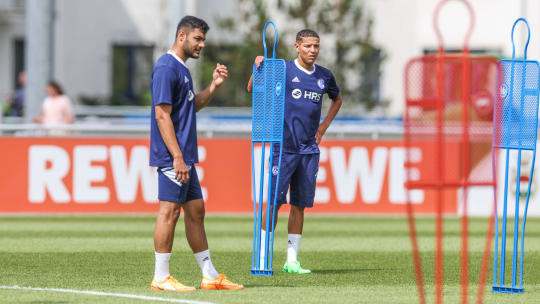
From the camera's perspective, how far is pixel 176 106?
8.72 metres

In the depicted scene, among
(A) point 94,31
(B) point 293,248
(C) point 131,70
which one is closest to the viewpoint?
(B) point 293,248

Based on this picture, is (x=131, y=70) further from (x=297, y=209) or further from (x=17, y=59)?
(x=297, y=209)

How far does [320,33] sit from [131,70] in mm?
8751

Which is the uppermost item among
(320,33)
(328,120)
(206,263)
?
(320,33)

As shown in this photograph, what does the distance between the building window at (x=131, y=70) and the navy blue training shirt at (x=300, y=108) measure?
28.1 m

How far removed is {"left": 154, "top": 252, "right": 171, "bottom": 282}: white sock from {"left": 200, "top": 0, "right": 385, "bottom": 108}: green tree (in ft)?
70.7

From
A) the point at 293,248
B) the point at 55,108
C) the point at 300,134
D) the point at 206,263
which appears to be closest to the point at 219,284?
the point at 206,263

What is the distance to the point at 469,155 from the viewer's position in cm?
596

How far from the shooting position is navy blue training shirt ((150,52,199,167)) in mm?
8586

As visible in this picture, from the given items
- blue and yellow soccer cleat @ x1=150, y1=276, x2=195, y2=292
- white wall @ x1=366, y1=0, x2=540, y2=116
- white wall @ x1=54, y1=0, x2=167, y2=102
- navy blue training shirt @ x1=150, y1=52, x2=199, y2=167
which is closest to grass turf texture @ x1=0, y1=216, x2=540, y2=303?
blue and yellow soccer cleat @ x1=150, y1=276, x2=195, y2=292

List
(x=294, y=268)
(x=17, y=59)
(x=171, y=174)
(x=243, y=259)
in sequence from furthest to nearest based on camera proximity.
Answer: (x=17, y=59) < (x=243, y=259) < (x=294, y=268) < (x=171, y=174)

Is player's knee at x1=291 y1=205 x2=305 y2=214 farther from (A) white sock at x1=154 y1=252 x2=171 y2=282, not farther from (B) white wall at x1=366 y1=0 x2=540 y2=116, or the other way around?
(B) white wall at x1=366 y1=0 x2=540 y2=116

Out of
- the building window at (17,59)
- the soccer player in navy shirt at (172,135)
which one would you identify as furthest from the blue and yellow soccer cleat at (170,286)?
the building window at (17,59)

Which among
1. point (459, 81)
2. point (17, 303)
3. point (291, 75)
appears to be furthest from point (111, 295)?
point (459, 81)
